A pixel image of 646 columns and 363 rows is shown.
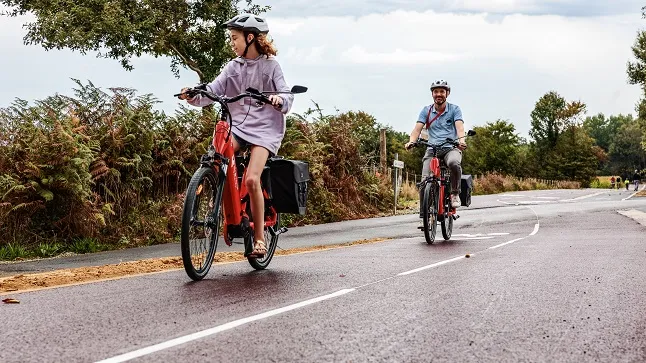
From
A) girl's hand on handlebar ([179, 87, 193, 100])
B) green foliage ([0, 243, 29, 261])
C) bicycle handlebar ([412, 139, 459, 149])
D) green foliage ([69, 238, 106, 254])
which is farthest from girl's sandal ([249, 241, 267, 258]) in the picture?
bicycle handlebar ([412, 139, 459, 149])

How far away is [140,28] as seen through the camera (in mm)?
31531

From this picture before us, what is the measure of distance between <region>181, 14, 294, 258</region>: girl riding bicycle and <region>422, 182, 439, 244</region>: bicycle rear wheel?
4.94 metres

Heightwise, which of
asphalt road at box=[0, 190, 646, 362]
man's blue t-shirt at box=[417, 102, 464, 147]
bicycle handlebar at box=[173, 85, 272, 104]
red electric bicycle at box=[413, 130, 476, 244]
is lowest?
asphalt road at box=[0, 190, 646, 362]

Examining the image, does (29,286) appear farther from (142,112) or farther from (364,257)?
(142,112)

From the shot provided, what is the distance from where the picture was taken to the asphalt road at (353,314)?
402cm

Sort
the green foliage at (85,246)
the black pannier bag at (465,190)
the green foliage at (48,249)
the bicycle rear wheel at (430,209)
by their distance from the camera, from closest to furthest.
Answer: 1. the green foliage at (48,249)
2. the green foliage at (85,246)
3. the bicycle rear wheel at (430,209)
4. the black pannier bag at (465,190)

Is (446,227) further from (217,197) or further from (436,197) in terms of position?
(217,197)

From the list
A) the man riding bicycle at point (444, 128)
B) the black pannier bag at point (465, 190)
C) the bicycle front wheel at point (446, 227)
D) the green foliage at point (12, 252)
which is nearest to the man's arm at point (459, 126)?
the man riding bicycle at point (444, 128)

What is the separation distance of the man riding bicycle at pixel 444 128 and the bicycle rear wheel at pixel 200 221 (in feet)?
20.3

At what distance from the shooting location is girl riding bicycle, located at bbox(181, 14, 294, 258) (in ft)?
23.1

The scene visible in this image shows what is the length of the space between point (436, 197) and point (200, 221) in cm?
639

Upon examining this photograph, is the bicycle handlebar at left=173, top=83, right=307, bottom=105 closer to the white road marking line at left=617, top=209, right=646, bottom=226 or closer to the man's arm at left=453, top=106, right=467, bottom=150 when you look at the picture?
the man's arm at left=453, top=106, right=467, bottom=150

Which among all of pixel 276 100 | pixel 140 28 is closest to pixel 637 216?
pixel 276 100

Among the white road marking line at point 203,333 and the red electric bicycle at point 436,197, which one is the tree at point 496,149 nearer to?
the red electric bicycle at point 436,197
